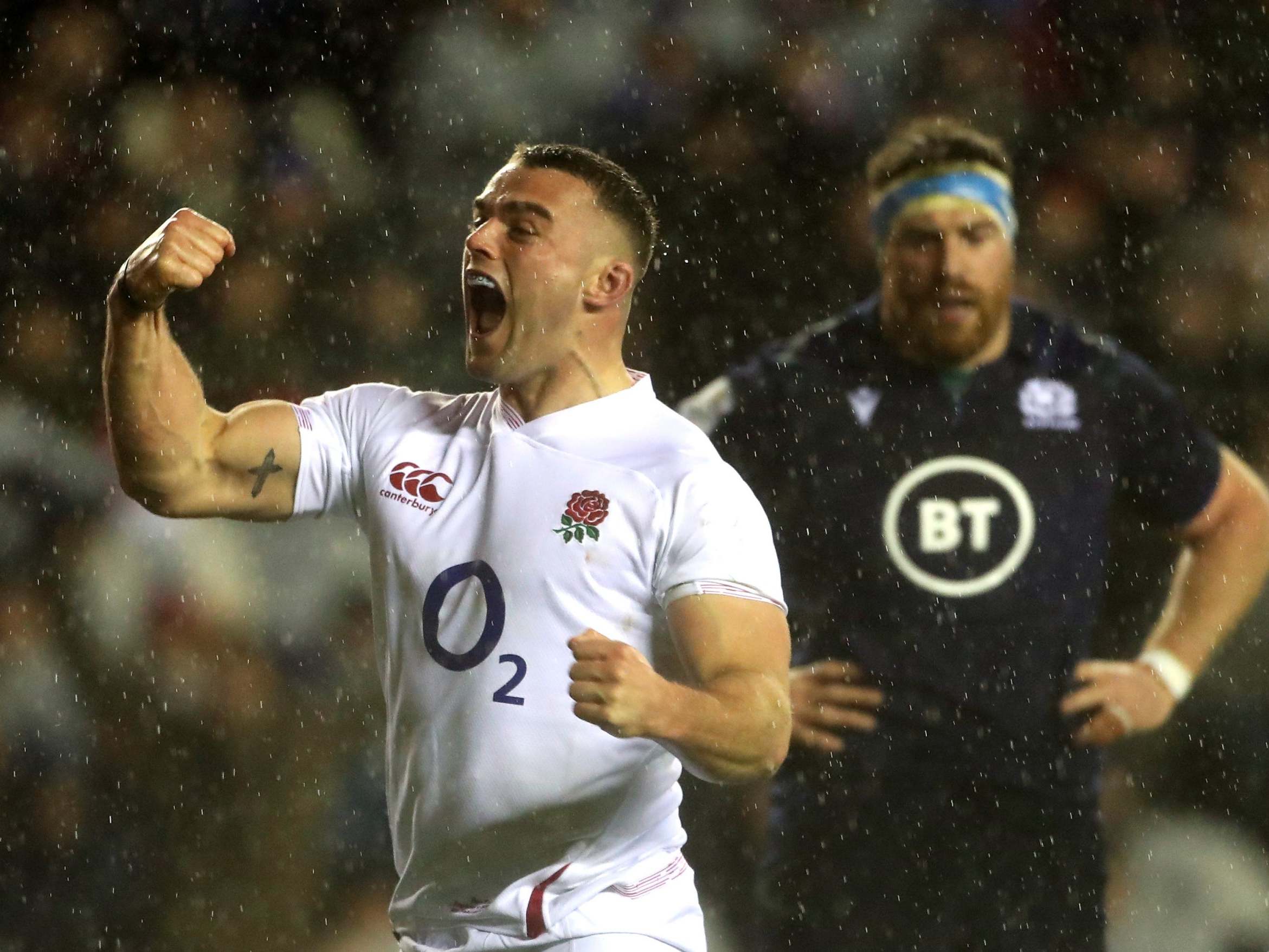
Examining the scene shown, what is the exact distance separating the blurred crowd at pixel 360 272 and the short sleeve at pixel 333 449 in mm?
1570

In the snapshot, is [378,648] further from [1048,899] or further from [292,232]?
[292,232]

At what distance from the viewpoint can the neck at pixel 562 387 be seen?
215cm

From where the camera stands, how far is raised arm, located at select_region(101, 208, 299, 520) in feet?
6.12

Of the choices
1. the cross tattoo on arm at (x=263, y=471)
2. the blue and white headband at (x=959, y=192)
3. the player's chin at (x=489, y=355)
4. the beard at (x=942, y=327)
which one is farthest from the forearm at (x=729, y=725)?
the blue and white headband at (x=959, y=192)

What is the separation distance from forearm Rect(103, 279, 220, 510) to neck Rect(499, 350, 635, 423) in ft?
1.37

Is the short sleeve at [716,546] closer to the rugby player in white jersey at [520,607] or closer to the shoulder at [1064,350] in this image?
the rugby player in white jersey at [520,607]

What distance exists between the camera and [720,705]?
5.77ft

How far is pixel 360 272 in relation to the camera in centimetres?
396

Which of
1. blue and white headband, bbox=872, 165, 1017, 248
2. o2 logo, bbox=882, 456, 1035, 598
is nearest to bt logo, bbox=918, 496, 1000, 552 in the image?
o2 logo, bbox=882, 456, 1035, 598

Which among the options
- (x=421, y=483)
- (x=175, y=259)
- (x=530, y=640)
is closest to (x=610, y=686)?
(x=530, y=640)

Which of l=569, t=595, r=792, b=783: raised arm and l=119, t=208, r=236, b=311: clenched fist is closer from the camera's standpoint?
l=569, t=595, r=792, b=783: raised arm

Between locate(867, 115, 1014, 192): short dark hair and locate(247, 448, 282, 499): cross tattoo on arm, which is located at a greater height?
locate(867, 115, 1014, 192): short dark hair

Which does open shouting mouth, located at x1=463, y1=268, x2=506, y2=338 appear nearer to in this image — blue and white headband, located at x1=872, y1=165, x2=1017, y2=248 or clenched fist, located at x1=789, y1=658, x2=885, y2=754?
clenched fist, located at x1=789, y1=658, x2=885, y2=754

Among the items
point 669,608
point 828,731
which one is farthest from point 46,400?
point 669,608
